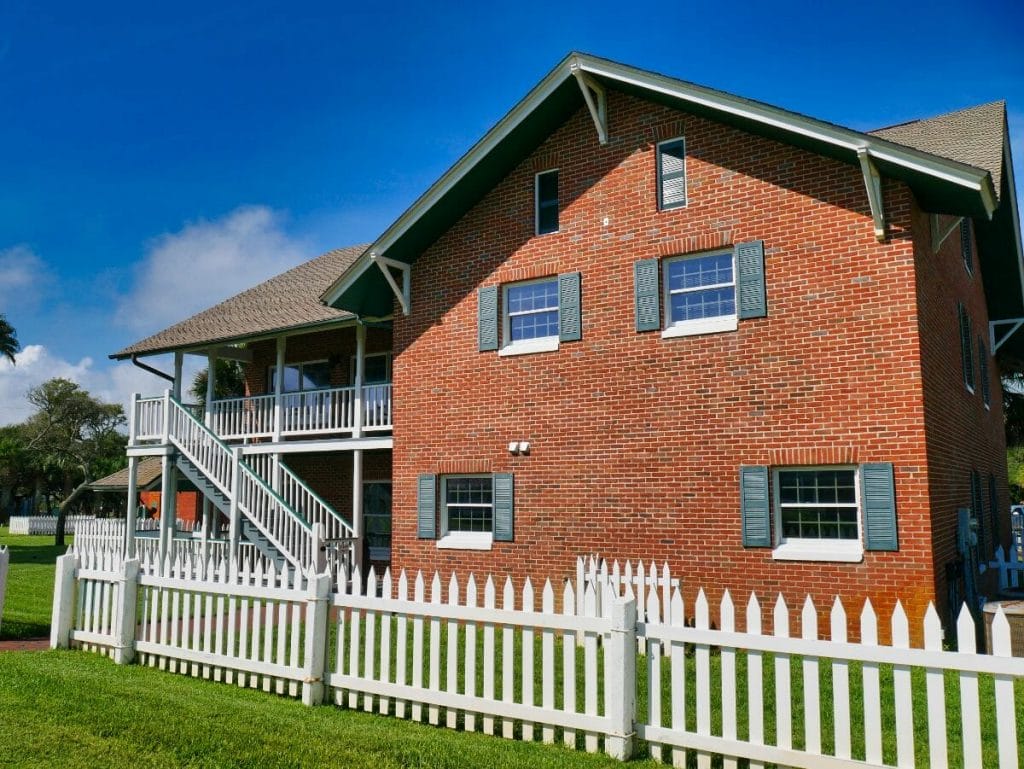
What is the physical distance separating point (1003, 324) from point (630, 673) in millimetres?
18294

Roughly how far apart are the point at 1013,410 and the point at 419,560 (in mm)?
21129

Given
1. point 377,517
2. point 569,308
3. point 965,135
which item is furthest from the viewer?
point 377,517

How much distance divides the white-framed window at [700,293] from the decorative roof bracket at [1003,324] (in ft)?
32.7

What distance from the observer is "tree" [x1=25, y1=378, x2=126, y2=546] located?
72.8 metres

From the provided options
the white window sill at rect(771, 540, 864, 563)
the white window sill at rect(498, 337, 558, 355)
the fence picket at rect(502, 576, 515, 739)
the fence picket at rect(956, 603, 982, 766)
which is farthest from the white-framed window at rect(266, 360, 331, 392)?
the fence picket at rect(956, 603, 982, 766)

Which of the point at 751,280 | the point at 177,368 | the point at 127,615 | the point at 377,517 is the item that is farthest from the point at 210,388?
the point at 751,280

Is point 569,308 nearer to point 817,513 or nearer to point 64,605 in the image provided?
point 817,513

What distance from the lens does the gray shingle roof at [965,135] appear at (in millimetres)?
12539

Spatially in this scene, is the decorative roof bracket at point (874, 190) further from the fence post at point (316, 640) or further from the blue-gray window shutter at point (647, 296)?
the fence post at point (316, 640)

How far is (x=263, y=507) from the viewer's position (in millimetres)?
16406

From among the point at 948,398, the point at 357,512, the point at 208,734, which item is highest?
the point at 948,398

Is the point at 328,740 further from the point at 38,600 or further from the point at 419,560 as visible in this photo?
the point at 38,600

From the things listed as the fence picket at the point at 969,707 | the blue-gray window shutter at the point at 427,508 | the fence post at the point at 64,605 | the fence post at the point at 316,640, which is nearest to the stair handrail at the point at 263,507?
the blue-gray window shutter at the point at 427,508

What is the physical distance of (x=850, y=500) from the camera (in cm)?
1106
